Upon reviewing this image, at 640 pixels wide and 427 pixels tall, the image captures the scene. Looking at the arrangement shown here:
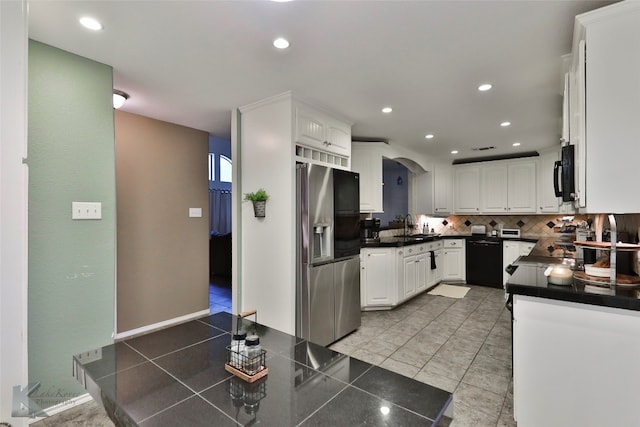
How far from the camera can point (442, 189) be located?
6.09 metres

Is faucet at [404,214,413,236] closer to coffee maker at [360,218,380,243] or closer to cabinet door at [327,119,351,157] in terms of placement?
coffee maker at [360,218,380,243]

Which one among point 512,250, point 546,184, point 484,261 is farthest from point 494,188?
point 484,261

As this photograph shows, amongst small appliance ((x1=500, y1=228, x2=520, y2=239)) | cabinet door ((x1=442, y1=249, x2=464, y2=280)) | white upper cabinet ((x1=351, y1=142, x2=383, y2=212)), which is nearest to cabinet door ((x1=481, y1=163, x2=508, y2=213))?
small appliance ((x1=500, y1=228, x2=520, y2=239))

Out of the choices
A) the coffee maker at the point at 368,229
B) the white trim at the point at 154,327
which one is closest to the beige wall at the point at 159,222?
the white trim at the point at 154,327

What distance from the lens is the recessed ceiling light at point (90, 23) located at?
1765mm

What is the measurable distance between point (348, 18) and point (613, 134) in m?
1.49

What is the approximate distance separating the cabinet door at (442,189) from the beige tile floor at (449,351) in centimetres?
205

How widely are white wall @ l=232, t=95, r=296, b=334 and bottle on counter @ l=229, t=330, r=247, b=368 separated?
1.78m

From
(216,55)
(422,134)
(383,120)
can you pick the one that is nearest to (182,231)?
(216,55)

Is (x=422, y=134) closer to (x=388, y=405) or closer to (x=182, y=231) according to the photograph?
(x=182, y=231)

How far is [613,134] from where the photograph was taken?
1.53 m

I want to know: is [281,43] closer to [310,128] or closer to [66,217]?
[310,128]

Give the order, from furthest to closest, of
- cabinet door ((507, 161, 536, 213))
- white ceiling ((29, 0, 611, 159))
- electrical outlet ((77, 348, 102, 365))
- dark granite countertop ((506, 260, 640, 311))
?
cabinet door ((507, 161, 536, 213)) → white ceiling ((29, 0, 611, 159)) → dark granite countertop ((506, 260, 640, 311)) → electrical outlet ((77, 348, 102, 365))

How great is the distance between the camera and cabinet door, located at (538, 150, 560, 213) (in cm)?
517
